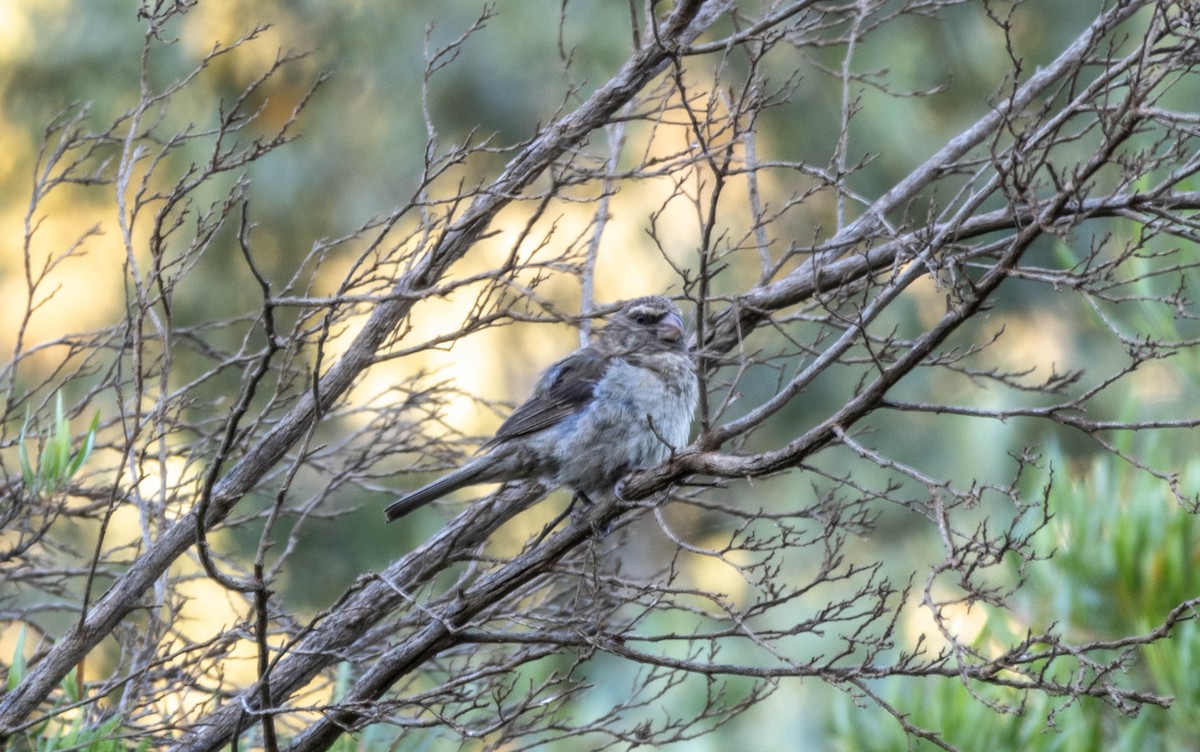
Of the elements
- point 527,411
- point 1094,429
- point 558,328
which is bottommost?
point 1094,429

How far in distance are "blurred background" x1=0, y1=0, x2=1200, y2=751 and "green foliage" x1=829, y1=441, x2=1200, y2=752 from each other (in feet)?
18.5

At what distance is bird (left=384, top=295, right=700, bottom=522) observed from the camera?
4.62 m

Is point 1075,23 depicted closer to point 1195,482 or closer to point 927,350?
point 1195,482

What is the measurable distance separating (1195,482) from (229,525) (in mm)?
2952

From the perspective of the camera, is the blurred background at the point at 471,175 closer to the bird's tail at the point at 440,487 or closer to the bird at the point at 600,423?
the bird at the point at 600,423

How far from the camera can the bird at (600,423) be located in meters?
4.62

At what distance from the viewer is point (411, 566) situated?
3824 mm

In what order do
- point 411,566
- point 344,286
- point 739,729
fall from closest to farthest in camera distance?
1. point 344,286
2. point 411,566
3. point 739,729

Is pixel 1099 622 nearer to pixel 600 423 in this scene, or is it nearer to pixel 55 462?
pixel 600 423

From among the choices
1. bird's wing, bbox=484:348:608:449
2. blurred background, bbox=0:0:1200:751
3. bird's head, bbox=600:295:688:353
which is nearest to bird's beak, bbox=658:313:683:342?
bird's head, bbox=600:295:688:353

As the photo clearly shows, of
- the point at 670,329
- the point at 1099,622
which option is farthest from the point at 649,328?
the point at 1099,622

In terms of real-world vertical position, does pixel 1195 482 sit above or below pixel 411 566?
below

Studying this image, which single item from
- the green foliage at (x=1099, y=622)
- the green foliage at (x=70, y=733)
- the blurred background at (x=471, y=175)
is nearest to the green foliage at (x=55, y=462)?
the green foliage at (x=70, y=733)

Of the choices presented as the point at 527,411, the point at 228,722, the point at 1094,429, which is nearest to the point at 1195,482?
the point at 1094,429
